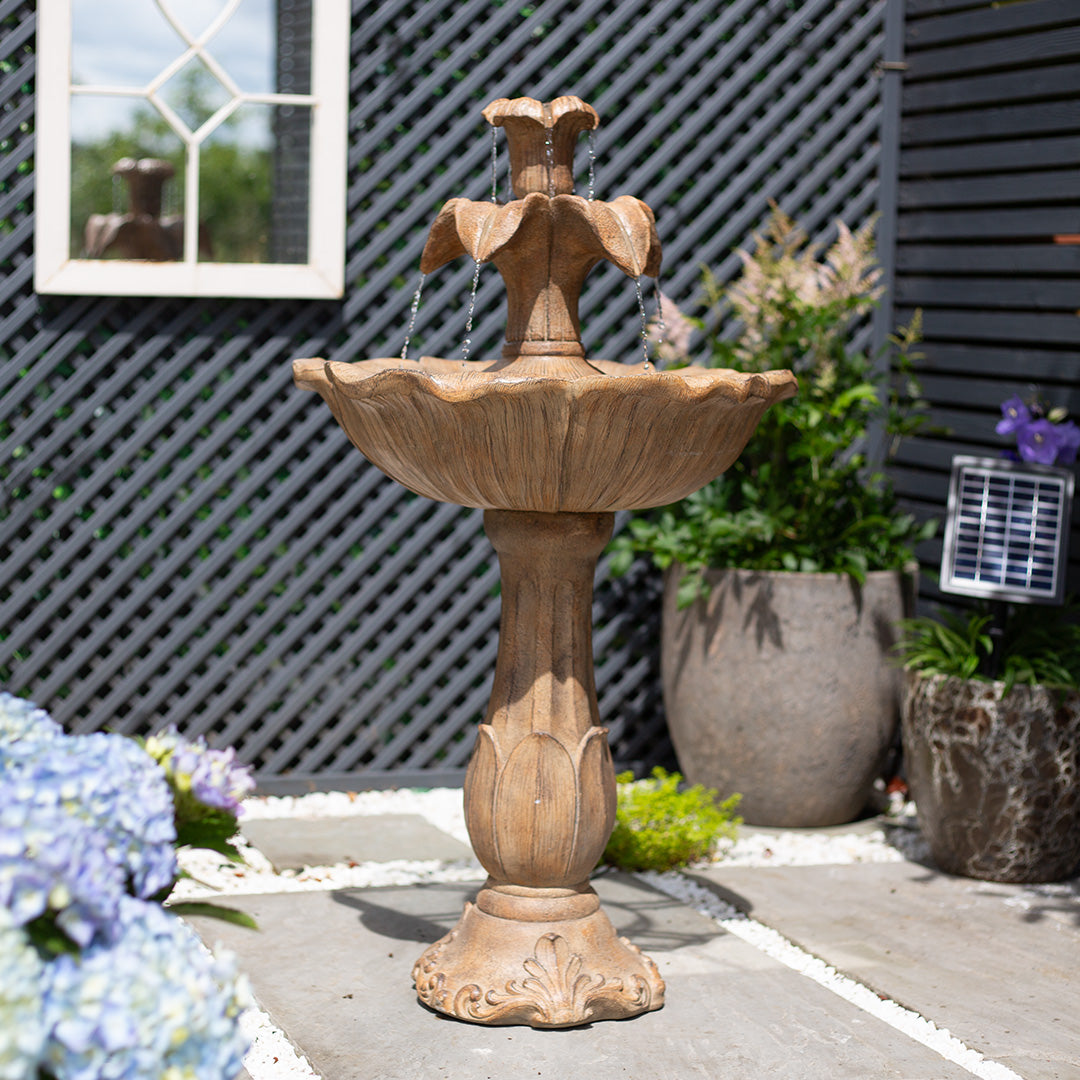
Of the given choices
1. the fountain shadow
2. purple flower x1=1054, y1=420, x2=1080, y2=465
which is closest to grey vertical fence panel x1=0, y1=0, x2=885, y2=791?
the fountain shadow

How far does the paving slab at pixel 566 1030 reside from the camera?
8.64ft

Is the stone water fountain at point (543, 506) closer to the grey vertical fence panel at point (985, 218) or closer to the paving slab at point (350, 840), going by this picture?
the paving slab at point (350, 840)

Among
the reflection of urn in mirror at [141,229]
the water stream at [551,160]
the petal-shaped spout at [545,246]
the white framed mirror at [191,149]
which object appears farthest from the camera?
the reflection of urn in mirror at [141,229]

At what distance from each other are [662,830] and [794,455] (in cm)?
123

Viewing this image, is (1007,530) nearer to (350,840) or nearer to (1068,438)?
(1068,438)

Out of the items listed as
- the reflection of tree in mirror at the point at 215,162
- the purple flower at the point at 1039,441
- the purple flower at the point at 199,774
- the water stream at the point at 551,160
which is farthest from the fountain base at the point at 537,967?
the reflection of tree in mirror at the point at 215,162

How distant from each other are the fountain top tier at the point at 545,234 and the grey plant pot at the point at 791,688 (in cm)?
158

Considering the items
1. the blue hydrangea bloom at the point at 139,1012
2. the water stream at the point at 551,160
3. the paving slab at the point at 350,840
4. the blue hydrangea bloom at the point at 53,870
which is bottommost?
the paving slab at the point at 350,840

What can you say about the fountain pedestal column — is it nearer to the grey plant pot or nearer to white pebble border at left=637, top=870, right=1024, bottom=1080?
white pebble border at left=637, top=870, right=1024, bottom=1080

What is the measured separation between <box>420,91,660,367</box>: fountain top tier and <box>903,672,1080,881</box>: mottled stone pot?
1.61m

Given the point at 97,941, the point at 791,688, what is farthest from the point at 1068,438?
the point at 97,941

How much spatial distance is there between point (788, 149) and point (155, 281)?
2.18m

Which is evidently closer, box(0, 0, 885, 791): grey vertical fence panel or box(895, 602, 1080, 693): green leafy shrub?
box(895, 602, 1080, 693): green leafy shrub

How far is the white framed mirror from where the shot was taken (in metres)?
4.27
